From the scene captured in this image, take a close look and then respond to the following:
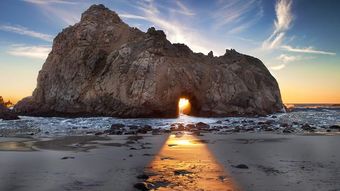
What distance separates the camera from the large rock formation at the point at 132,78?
46312 mm

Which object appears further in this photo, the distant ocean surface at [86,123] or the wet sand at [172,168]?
the distant ocean surface at [86,123]

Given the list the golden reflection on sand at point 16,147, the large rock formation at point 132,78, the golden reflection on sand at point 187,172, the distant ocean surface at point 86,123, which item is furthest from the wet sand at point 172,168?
the large rock formation at point 132,78

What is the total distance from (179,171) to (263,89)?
5544 centimetres

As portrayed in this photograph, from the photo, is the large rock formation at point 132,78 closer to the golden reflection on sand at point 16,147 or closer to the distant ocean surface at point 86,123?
the distant ocean surface at point 86,123

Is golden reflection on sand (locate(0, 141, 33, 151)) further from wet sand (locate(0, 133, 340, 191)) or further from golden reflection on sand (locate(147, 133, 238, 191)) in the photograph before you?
golden reflection on sand (locate(147, 133, 238, 191))

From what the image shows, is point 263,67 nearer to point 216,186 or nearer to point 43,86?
point 43,86

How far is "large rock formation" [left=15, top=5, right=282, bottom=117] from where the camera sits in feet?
152

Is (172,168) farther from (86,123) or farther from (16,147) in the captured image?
(86,123)

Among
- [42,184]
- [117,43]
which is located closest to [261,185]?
[42,184]

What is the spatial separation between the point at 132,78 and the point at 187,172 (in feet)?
126

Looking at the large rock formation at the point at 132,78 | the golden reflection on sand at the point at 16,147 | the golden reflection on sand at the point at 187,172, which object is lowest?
the golden reflection on sand at the point at 187,172

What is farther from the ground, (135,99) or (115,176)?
(135,99)

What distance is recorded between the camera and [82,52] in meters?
56.4

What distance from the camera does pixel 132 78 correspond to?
47.3 metres
